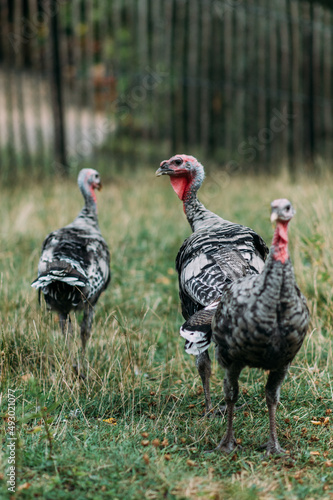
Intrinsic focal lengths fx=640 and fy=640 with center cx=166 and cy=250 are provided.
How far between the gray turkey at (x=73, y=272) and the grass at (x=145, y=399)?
4.6 inches

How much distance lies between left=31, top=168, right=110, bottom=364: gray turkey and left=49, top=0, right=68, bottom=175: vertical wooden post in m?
4.46

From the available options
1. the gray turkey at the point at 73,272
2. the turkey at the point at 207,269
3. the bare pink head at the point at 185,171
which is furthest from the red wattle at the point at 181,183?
the gray turkey at the point at 73,272

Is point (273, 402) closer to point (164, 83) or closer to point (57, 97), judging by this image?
point (57, 97)

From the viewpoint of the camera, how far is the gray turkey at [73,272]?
4281mm

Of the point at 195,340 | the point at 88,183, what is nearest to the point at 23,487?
the point at 195,340

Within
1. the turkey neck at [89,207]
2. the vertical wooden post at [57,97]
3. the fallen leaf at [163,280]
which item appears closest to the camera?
the turkey neck at [89,207]

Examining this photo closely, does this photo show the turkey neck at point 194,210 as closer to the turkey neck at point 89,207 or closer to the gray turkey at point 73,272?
the gray turkey at point 73,272

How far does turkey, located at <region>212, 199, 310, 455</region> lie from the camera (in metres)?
3.00

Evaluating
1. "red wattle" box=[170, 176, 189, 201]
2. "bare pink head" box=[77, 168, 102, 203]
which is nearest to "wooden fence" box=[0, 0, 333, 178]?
"bare pink head" box=[77, 168, 102, 203]

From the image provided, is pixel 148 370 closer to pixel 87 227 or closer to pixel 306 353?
pixel 306 353

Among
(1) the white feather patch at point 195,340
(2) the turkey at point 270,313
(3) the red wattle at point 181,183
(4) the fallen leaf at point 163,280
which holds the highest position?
(3) the red wattle at point 181,183

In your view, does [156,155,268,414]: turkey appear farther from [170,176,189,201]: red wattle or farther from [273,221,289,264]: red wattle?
[273,221,289,264]: red wattle

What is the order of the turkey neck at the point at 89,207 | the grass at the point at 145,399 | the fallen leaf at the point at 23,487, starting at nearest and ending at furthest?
the fallen leaf at the point at 23,487, the grass at the point at 145,399, the turkey neck at the point at 89,207

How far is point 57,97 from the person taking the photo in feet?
30.4
